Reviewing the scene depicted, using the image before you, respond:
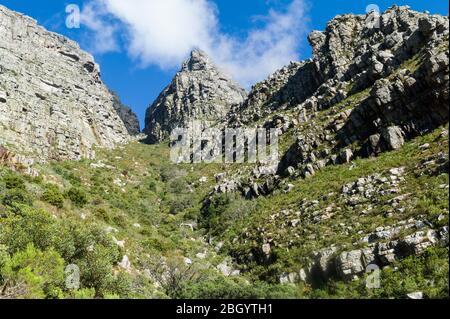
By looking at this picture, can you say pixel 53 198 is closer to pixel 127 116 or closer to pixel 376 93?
pixel 376 93

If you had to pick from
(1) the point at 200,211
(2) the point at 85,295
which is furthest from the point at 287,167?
(2) the point at 85,295

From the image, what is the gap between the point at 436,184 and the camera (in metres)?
24.0

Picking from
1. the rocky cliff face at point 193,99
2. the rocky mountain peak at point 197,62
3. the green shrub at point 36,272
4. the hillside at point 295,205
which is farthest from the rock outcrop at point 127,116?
the green shrub at point 36,272

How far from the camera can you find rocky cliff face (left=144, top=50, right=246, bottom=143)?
11500cm

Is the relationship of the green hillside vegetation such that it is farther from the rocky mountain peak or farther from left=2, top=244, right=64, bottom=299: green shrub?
the rocky mountain peak

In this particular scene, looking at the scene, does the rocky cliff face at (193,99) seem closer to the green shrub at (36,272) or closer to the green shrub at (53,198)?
the green shrub at (53,198)

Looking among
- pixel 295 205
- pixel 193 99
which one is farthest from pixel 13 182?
pixel 193 99

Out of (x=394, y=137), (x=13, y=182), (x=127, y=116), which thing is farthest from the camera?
(x=127, y=116)

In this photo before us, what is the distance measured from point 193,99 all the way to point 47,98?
180 feet

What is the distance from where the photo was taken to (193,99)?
395 feet

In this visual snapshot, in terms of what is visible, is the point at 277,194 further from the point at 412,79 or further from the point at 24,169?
the point at 24,169

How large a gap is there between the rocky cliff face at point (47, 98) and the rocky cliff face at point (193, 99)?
63.8 ft

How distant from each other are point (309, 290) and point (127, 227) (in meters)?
28.9

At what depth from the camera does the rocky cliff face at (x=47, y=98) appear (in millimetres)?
57219
